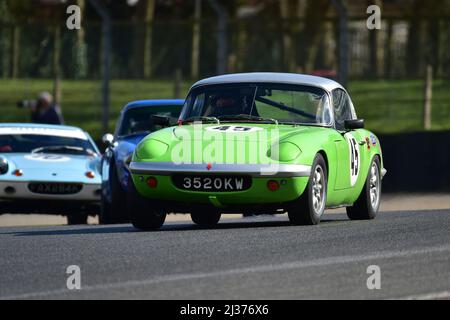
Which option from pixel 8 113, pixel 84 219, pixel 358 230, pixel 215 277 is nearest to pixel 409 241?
pixel 358 230

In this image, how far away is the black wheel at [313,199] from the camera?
12.2 metres

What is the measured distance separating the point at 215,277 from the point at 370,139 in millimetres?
5535

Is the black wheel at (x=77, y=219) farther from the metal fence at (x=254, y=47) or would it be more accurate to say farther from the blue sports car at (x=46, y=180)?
the metal fence at (x=254, y=47)

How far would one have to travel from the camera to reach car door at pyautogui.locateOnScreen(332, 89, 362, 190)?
42.8 feet

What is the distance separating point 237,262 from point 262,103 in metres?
3.52

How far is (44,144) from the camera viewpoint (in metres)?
19.3

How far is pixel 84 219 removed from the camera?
19391mm

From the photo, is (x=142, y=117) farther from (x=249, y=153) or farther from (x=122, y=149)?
(x=249, y=153)

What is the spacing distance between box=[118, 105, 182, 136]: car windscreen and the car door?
364cm

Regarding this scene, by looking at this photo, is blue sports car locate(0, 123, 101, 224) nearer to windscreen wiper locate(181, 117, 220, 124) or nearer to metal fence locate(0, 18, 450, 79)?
windscreen wiper locate(181, 117, 220, 124)

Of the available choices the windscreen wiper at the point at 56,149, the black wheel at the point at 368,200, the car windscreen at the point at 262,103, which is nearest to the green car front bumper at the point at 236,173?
the car windscreen at the point at 262,103
